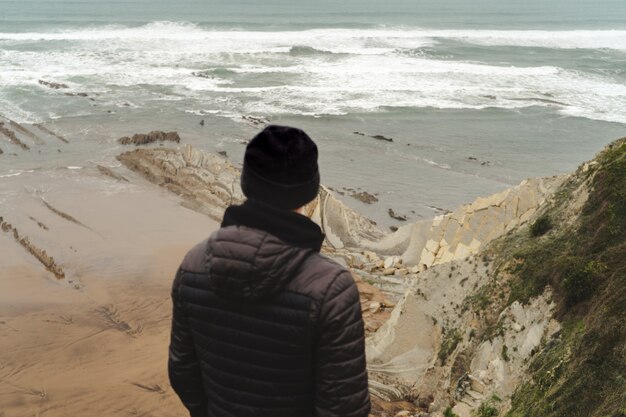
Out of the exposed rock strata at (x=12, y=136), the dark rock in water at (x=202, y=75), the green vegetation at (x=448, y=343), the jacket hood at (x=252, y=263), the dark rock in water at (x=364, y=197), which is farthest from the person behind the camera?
the dark rock in water at (x=202, y=75)

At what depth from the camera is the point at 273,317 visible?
2293mm

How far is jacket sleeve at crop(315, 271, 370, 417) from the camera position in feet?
7.38

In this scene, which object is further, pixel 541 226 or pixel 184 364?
pixel 541 226

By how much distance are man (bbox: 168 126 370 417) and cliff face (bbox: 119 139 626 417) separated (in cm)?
251

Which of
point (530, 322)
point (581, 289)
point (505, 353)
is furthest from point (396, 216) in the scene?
point (581, 289)

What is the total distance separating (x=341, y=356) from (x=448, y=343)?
5.70 metres

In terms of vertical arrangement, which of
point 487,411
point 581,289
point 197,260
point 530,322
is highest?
point 197,260

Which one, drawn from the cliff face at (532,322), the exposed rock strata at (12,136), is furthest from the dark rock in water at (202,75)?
the cliff face at (532,322)

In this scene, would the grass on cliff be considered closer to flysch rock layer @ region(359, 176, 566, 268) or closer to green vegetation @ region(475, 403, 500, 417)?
green vegetation @ region(475, 403, 500, 417)

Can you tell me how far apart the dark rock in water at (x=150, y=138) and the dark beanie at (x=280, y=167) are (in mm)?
24035

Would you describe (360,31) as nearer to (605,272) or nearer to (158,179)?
(158,179)

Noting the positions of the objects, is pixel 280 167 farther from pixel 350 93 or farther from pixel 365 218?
pixel 350 93

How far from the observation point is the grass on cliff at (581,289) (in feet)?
14.8

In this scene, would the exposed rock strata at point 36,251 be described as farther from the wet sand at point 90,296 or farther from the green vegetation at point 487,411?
the green vegetation at point 487,411
